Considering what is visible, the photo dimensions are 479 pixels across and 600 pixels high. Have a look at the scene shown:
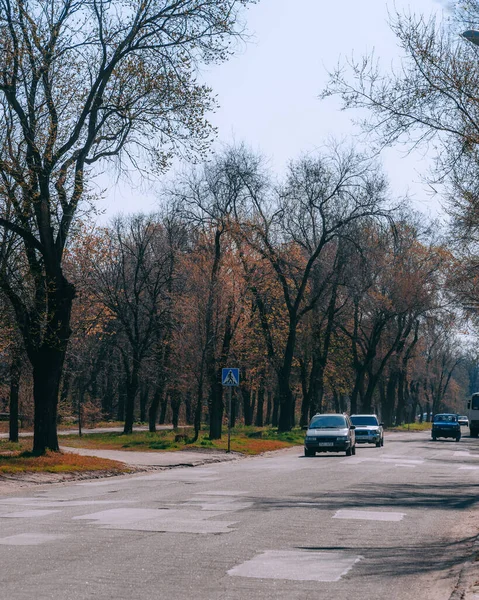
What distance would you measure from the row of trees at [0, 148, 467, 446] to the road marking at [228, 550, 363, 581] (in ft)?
89.1

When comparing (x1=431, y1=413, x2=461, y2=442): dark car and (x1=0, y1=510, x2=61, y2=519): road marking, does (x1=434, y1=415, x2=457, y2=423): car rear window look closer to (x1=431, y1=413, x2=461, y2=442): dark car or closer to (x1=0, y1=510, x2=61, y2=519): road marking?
(x1=431, y1=413, x2=461, y2=442): dark car

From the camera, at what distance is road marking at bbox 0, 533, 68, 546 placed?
385 inches

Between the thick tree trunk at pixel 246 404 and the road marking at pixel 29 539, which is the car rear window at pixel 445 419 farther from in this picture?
the road marking at pixel 29 539

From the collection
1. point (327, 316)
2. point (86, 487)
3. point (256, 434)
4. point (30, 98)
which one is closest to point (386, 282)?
point (327, 316)

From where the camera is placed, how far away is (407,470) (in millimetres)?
25266

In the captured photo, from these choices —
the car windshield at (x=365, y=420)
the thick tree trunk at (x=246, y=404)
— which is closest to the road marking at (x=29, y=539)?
the car windshield at (x=365, y=420)

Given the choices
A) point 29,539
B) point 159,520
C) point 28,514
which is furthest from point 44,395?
point 29,539

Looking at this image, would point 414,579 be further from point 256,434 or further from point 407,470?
point 256,434

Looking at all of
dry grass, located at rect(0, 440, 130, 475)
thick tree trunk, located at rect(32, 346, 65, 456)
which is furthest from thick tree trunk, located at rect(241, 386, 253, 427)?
dry grass, located at rect(0, 440, 130, 475)

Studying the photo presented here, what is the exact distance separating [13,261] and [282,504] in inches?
589

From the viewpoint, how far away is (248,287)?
4356 cm

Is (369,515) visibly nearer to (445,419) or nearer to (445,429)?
(445,429)

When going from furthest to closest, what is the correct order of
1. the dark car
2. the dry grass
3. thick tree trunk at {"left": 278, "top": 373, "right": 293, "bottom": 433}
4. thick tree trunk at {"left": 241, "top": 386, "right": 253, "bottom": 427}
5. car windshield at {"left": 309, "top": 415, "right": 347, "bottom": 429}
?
thick tree trunk at {"left": 241, "top": 386, "right": 253, "bottom": 427} → the dark car → thick tree trunk at {"left": 278, "top": 373, "right": 293, "bottom": 433} → car windshield at {"left": 309, "top": 415, "right": 347, "bottom": 429} → the dry grass

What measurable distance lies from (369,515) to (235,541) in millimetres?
3707
